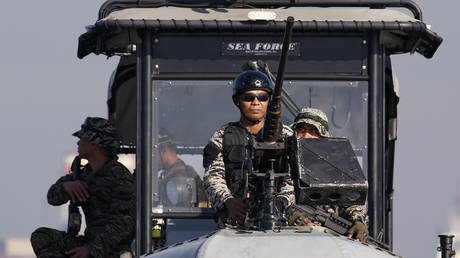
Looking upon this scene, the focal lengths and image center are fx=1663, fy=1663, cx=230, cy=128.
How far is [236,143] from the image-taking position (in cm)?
1160

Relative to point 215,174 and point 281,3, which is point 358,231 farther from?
point 281,3

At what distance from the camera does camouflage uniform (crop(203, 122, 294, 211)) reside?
36.6 ft

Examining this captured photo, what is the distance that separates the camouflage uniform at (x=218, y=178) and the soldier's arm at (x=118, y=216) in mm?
1526

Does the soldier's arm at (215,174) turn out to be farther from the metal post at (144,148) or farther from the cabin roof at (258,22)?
the cabin roof at (258,22)

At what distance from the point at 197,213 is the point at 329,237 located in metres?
3.01

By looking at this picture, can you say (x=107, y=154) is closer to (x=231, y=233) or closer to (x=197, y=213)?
(x=197, y=213)

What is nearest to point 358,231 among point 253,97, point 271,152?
point 253,97

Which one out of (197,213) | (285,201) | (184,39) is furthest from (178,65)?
(285,201)

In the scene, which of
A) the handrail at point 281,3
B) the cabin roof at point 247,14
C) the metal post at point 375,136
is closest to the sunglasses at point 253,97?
the cabin roof at point 247,14

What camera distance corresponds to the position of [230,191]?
1152 cm

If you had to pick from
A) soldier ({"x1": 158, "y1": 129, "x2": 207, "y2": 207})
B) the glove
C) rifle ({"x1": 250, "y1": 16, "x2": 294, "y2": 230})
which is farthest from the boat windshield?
rifle ({"x1": 250, "y1": 16, "x2": 294, "y2": 230})

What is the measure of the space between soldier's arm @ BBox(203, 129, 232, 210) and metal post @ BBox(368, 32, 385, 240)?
1361 millimetres

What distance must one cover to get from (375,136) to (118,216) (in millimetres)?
2127

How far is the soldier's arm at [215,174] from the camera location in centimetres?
1126
